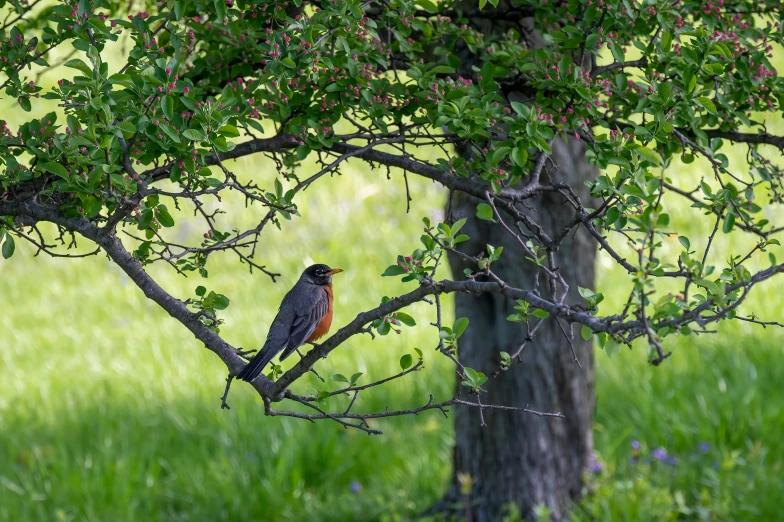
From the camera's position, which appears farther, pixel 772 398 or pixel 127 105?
pixel 772 398

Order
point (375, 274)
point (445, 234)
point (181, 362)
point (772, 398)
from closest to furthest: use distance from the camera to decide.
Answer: point (445, 234) → point (772, 398) → point (181, 362) → point (375, 274)

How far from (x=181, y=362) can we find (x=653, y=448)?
13.0 ft

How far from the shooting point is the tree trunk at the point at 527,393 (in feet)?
14.6

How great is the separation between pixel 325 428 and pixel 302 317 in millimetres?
1961

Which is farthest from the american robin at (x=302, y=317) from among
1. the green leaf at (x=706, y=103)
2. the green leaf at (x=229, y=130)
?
the green leaf at (x=706, y=103)

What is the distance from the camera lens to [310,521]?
17.3ft

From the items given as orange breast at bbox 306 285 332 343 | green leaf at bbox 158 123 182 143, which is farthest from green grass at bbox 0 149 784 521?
green leaf at bbox 158 123 182 143

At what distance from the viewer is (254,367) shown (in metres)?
3.04

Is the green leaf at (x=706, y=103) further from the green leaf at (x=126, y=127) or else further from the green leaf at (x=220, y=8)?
the green leaf at (x=126, y=127)

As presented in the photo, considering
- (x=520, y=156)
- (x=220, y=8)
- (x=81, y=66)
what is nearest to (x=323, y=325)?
(x=520, y=156)

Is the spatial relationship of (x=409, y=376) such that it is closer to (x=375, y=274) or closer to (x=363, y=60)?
(x=375, y=274)

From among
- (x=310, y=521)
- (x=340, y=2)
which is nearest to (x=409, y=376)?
(x=310, y=521)

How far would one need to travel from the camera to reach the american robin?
13.2 ft

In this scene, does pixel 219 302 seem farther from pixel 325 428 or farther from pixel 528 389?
pixel 325 428
